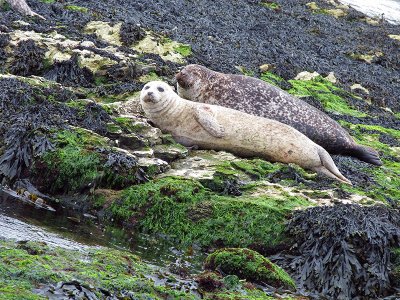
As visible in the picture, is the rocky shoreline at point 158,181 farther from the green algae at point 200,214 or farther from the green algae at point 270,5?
the green algae at point 270,5

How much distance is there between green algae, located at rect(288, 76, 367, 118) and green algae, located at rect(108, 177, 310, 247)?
6.38m

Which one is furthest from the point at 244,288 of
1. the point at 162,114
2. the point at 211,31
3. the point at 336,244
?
the point at 211,31

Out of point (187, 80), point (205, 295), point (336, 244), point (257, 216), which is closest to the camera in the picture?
point (205, 295)

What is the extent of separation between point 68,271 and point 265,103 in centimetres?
649

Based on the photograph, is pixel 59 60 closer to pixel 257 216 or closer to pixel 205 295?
pixel 257 216

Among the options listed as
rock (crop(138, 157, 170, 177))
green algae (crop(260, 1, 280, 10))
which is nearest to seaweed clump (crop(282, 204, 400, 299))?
rock (crop(138, 157, 170, 177))

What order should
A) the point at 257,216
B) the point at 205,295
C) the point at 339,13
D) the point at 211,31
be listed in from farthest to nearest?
the point at 339,13 < the point at 211,31 < the point at 257,216 < the point at 205,295

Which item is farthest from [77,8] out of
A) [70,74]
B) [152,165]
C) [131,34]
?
[152,165]

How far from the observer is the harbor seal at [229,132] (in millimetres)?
9227

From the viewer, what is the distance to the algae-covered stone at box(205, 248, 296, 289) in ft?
18.9

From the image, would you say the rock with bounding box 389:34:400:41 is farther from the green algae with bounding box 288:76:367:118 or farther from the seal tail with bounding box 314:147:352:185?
the seal tail with bounding box 314:147:352:185

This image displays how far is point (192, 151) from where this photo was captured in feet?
29.6

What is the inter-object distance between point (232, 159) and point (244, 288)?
3540mm

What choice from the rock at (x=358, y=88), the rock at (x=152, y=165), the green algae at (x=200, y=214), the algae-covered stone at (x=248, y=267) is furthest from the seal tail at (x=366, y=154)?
the rock at (x=358, y=88)
